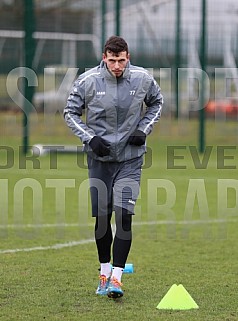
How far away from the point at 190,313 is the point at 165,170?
9.92 metres

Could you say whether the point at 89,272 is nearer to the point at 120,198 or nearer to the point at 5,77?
the point at 120,198

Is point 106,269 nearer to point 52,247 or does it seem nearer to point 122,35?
point 52,247

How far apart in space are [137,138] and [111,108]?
290mm

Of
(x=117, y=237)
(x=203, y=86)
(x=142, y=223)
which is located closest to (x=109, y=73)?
(x=117, y=237)

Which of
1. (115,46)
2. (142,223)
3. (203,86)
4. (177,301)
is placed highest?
(203,86)

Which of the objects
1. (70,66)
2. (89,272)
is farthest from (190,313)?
(70,66)

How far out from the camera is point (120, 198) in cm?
672

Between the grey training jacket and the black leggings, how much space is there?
0.43m

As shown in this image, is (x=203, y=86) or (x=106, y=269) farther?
(x=203, y=86)

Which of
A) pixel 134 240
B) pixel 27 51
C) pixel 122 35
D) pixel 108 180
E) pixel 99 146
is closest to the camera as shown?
pixel 99 146

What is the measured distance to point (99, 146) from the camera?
21.5 ft

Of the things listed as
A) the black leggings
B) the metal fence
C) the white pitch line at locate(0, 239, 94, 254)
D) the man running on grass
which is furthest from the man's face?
the metal fence

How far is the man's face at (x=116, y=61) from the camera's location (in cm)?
658

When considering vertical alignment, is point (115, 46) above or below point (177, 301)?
above
